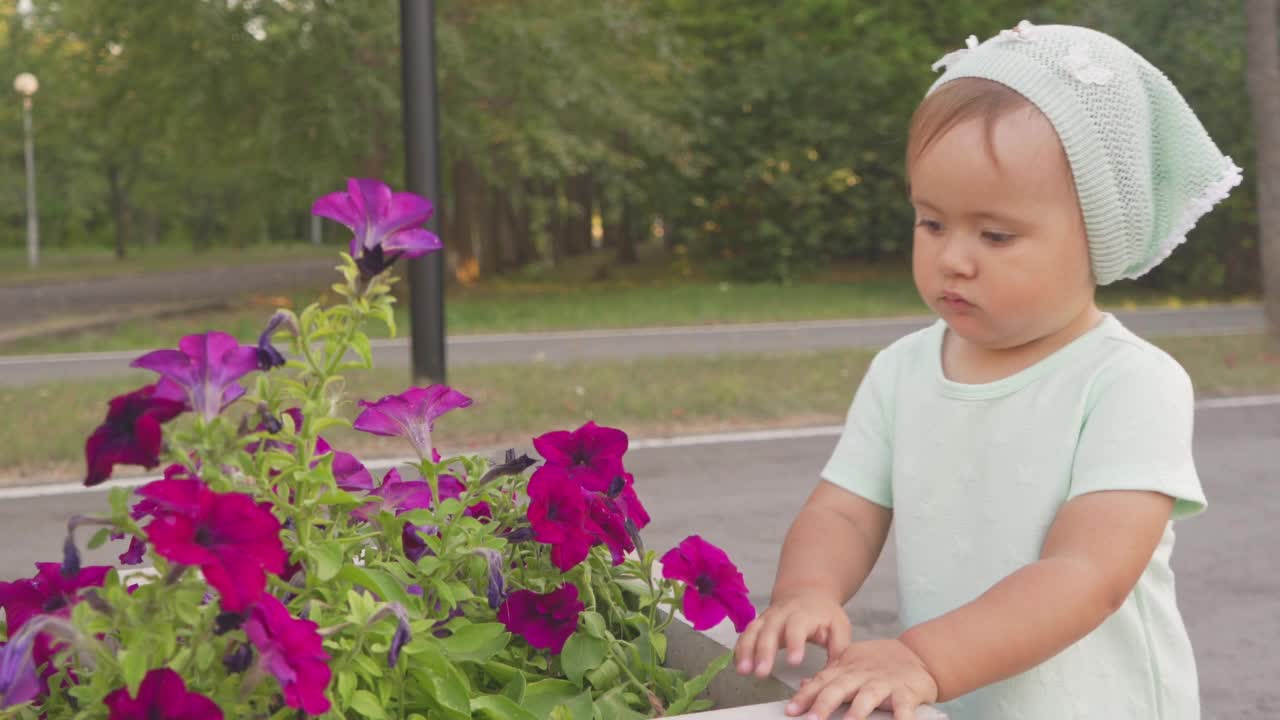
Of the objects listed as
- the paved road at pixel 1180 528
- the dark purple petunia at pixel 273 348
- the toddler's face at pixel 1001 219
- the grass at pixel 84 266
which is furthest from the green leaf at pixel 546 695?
the grass at pixel 84 266

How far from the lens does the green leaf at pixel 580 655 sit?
149 cm

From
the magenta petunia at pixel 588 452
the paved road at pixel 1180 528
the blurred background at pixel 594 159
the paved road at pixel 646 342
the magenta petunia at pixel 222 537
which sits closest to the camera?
the magenta petunia at pixel 222 537

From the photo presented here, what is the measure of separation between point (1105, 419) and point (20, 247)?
6331 centimetres

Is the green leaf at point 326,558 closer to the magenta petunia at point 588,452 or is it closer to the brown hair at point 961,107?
the magenta petunia at point 588,452

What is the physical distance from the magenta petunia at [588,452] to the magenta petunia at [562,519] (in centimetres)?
7

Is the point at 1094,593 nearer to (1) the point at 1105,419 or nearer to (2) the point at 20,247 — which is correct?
(1) the point at 1105,419

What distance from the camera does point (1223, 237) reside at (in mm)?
20031

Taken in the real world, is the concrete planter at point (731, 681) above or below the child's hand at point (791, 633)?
below

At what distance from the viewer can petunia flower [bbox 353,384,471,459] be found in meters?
1.59

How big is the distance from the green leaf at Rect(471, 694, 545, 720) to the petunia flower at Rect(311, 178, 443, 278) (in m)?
0.43

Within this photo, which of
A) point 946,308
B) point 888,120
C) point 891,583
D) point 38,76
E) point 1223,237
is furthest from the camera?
point 38,76

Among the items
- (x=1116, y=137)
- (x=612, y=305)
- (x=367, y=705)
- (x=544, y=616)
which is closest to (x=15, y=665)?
(x=367, y=705)

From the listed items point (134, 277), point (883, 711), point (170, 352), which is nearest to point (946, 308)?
point (883, 711)

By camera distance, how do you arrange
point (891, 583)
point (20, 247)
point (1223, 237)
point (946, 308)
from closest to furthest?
point (946, 308) < point (891, 583) < point (1223, 237) < point (20, 247)
